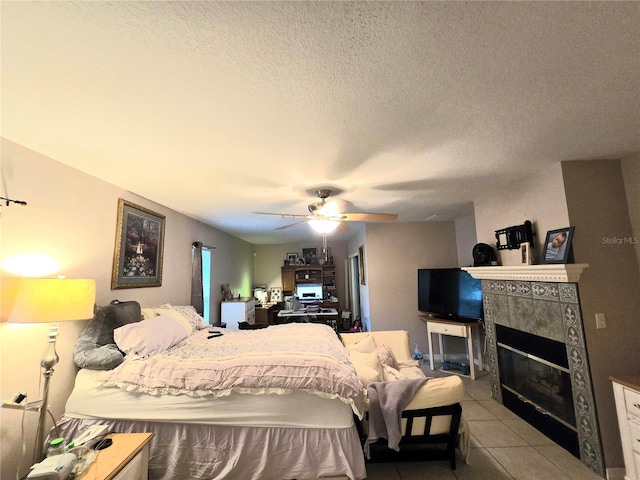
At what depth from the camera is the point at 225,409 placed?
6.56 feet

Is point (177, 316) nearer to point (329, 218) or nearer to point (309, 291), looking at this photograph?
point (329, 218)

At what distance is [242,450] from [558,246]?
304 cm

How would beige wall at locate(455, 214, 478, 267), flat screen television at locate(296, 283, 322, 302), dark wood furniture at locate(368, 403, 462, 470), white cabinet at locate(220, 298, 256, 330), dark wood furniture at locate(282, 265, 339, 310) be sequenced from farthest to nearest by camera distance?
dark wood furniture at locate(282, 265, 339, 310) → flat screen television at locate(296, 283, 322, 302) → white cabinet at locate(220, 298, 256, 330) → beige wall at locate(455, 214, 478, 267) → dark wood furniture at locate(368, 403, 462, 470)

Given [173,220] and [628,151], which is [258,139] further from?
[628,151]

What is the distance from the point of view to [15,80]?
51.8 inches

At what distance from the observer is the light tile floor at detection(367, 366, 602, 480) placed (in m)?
2.09

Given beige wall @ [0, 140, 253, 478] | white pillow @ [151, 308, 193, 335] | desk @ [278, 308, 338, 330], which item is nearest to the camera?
beige wall @ [0, 140, 253, 478]

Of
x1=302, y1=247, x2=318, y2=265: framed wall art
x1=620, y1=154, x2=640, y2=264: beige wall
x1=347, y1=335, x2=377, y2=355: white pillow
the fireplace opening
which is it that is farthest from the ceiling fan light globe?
x1=302, y1=247, x2=318, y2=265: framed wall art

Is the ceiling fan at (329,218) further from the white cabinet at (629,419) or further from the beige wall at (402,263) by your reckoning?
the white cabinet at (629,419)

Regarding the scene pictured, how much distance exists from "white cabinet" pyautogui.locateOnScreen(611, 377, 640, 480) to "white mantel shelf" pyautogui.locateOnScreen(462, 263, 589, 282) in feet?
2.50

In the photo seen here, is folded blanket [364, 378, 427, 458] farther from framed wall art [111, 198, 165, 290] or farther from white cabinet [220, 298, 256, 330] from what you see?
white cabinet [220, 298, 256, 330]

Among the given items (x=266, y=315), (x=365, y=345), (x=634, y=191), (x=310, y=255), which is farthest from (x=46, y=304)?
(x=310, y=255)

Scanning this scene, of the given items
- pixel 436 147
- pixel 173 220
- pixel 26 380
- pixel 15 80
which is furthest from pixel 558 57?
pixel 173 220

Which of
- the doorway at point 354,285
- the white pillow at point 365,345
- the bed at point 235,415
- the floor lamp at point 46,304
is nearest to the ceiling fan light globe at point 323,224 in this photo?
the white pillow at point 365,345
